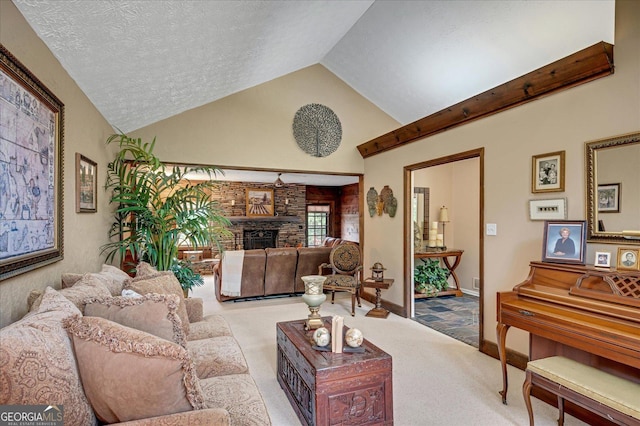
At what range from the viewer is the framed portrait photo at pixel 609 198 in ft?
7.48

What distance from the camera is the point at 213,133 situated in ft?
15.2

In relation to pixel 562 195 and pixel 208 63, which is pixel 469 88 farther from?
pixel 208 63

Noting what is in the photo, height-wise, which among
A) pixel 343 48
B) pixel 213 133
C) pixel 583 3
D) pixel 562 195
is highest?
pixel 343 48

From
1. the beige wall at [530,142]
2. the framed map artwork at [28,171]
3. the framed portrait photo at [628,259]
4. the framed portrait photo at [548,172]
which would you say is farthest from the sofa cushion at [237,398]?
the framed portrait photo at [548,172]

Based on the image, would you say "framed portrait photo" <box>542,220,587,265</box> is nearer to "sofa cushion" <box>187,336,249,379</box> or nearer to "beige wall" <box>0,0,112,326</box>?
"sofa cushion" <box>187,336,249,379</box>

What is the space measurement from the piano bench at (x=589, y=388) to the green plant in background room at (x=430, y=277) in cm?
333

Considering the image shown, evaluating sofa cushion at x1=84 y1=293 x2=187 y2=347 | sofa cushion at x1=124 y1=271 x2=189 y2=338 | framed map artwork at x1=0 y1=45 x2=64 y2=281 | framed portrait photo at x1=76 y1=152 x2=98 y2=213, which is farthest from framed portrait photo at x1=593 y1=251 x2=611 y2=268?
framed portrait photo at x1=76 y1=152 x2=98 y2=213

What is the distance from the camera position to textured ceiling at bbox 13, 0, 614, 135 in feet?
6.47

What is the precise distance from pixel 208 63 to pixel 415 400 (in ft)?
10.9

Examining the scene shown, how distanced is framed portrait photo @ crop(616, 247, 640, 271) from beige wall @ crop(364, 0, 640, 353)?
0.23 meters

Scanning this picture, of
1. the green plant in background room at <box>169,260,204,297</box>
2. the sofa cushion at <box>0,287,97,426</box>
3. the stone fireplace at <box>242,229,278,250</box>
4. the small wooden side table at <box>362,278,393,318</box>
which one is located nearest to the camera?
the sofa cushion at <box>0,287,97,426</box>

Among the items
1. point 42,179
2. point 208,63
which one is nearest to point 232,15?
point 208,63

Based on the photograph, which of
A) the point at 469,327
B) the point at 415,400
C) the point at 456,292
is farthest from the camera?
the point at 456,292

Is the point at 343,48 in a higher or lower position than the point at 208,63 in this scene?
higher
